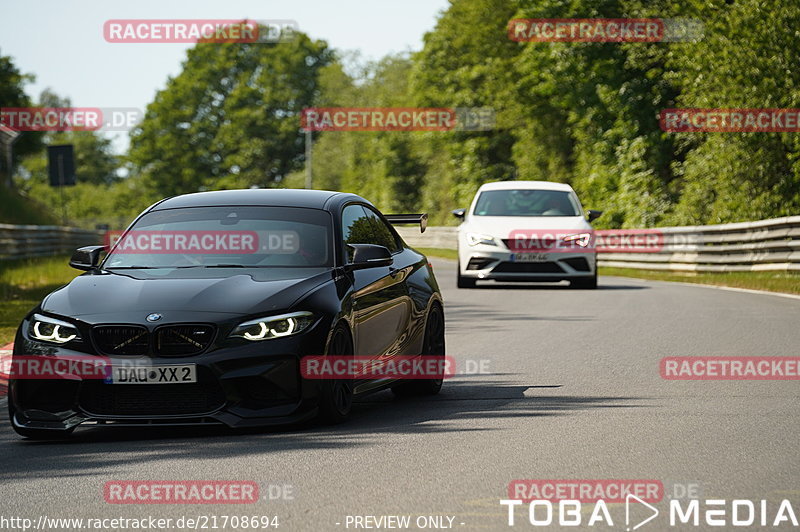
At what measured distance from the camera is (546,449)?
7738 mm

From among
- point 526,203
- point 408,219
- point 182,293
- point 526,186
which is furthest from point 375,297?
point 526,186

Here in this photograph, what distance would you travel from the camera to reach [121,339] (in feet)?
26.4

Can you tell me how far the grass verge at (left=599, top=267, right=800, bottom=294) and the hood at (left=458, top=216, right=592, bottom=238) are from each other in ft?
10.9

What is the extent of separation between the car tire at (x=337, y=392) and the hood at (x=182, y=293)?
349 mm

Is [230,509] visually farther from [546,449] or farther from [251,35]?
[251,35]

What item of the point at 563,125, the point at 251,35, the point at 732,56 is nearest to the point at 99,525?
the point at 732,56

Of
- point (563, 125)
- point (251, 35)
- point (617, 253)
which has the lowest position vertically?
point (617, 253)

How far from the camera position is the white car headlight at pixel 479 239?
22906mm

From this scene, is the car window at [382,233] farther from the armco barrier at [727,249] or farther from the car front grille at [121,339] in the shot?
the armco barrier at [727,249]

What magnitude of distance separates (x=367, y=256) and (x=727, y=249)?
2064cm

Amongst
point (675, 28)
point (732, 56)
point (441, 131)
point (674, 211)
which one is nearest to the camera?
point (732, 56)

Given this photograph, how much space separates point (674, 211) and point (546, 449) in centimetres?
3672

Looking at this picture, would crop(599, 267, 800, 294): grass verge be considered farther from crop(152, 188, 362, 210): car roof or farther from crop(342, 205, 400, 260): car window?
crop(152, 188, 362, 210): car roof

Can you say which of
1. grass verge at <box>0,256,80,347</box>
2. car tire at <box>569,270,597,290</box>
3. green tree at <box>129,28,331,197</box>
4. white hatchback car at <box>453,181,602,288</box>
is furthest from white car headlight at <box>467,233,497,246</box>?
green tree at <box>129,28,331,197</box>
